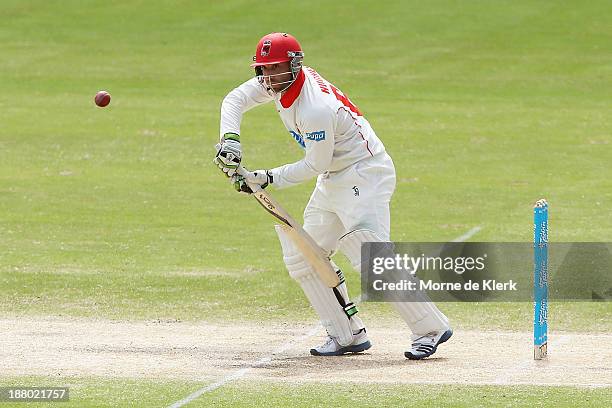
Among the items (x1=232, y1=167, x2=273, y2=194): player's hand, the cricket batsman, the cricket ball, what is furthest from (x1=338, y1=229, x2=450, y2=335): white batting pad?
the cricket ball

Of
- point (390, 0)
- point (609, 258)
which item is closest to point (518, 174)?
point (609, 258)

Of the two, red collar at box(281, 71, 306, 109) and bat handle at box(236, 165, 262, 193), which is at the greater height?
red collar at box(281, 71, 306, 109)

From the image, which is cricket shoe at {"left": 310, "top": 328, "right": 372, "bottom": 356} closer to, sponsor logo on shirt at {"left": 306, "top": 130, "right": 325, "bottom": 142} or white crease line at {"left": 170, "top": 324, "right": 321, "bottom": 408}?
white crease line at {"left": 170, "top": 324, "right": 321, "bottom": 408}

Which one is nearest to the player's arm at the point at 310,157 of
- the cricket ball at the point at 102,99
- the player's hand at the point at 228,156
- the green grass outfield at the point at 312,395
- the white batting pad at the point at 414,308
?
the player's hand at the point at 228,156

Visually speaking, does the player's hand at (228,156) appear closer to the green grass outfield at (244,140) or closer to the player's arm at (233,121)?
the player's arm at (233,121)

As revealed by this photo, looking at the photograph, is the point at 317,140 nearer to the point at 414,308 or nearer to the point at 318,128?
the point at 318,128

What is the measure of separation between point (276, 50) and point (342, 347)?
2198 millimetres

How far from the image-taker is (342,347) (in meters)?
9.15

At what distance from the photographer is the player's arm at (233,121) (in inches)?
346

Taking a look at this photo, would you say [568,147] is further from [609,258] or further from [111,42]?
[111,42]

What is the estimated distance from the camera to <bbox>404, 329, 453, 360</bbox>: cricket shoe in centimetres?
876

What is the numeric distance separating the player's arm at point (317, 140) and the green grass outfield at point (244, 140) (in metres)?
1.82

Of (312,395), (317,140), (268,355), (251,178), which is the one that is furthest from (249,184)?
(312,395)

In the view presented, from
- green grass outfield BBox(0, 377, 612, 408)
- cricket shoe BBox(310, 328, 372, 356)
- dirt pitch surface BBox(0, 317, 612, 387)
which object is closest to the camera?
A: green grass outfield BBox(0, 377, 612, 408)
